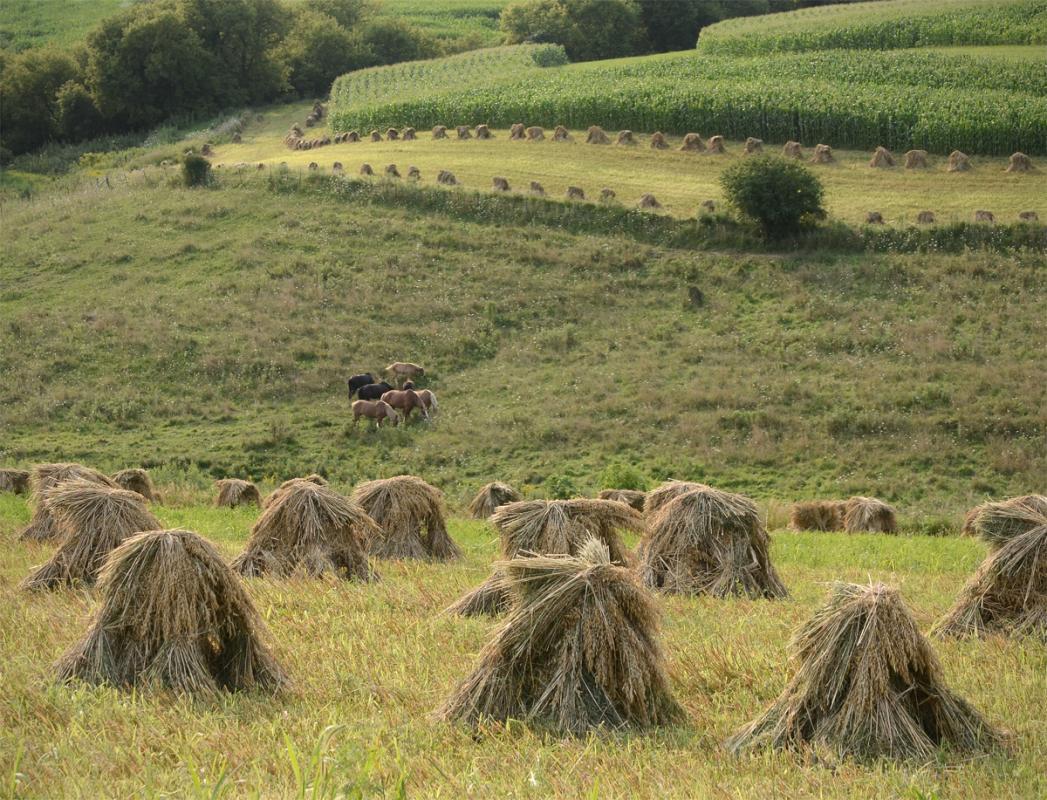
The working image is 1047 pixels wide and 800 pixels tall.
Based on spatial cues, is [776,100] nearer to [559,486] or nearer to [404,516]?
[559,486]

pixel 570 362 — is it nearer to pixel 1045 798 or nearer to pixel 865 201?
pixel 865 201

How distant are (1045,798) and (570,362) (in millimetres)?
36476

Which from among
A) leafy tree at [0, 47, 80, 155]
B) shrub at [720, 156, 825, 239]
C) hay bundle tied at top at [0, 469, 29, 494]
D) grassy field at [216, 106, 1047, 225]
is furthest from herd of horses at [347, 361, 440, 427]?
leafy tree at [0, 47, 80, 155]

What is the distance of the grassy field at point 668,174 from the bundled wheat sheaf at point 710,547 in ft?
126

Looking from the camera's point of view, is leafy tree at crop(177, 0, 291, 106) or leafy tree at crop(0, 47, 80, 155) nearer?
leafy tree at crop(0, 47, 80, 155)

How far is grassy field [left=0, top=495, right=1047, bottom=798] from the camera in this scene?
7945 millimetres

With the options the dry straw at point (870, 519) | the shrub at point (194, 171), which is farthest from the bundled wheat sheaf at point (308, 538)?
the shrub at point (194, 171)

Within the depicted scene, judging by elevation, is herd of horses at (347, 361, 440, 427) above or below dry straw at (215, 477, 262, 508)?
below

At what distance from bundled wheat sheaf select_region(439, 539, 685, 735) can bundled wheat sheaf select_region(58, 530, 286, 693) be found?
6.58ft

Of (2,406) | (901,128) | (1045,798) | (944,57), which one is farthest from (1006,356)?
(944,57)

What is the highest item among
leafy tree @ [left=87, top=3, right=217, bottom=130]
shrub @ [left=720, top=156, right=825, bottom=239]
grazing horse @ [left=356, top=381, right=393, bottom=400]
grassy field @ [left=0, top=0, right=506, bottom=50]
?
grassy field @ [left=0, top=0, right=506, bottom=50]

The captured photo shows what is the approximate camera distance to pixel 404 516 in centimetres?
1806

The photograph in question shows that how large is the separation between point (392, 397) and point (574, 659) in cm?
3047

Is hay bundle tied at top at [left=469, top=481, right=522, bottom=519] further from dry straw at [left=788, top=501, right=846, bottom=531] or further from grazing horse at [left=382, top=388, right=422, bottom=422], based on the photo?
grazing horse at [left=382, top=388, right=422, bottom=422]
